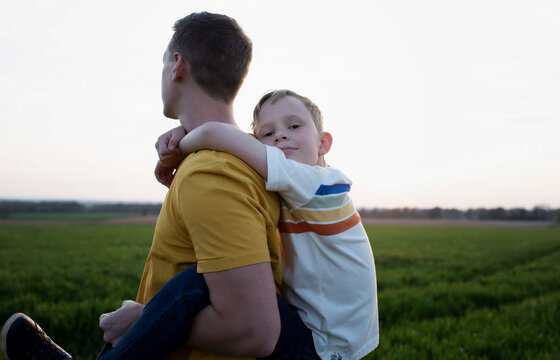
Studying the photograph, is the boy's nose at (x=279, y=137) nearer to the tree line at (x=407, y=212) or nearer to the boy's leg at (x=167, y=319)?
the boy's leg at (x=167, y=319)

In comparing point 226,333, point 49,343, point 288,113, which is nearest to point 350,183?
point 288,113

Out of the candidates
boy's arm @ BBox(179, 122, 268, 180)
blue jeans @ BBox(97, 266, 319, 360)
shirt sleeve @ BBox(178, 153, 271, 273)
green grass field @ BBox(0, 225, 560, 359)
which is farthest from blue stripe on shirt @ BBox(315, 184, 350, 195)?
green grass field @ BBox(0, 225, 560, 359)

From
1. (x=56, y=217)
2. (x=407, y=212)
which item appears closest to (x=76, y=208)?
(x=56, y=217)

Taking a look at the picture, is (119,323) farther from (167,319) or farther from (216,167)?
(216,167)

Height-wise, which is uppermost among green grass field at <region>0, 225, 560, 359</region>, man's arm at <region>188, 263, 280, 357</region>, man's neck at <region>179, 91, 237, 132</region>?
man's neck at <region>179, 91, 237, 132</region>

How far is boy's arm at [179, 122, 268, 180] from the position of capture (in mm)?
1504

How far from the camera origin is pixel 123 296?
6.40 meters

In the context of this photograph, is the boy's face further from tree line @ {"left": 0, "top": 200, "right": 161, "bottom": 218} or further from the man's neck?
tree line @ {"left": 0, "top": 200, "right": 161, "bottom": 218}

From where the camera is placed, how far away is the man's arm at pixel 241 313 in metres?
1.25

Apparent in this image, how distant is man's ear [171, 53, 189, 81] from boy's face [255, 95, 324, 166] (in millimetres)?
534

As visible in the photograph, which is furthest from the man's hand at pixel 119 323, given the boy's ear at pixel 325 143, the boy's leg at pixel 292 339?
the boy's ear at pixel 325 143

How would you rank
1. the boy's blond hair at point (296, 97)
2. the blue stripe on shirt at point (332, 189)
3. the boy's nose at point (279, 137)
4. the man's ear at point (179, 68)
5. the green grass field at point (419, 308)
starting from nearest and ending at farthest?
the blue stripe on shirt at point (332, 189) < the man's ear at point (179, 68) < the boy's nose at point (279, 137) < the boy's blond hair at point (296, 97) < the green grass field at point (419, 308)

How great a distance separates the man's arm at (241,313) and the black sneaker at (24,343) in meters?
1.03

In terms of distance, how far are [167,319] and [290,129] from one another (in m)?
1.18
